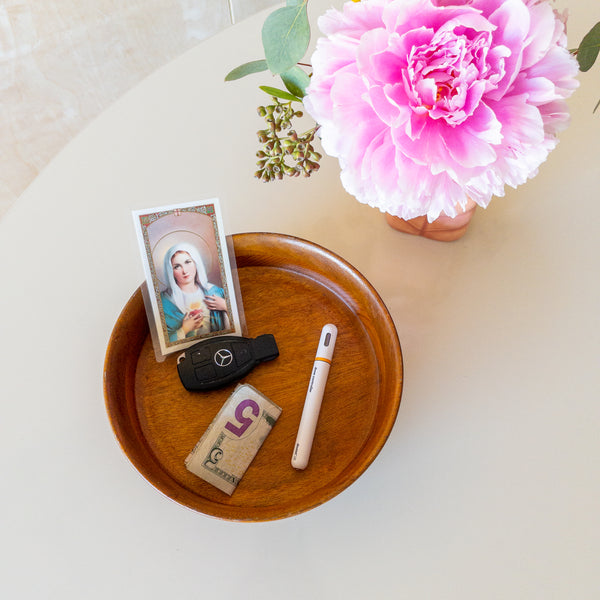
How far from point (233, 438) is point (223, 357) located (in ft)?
0.30

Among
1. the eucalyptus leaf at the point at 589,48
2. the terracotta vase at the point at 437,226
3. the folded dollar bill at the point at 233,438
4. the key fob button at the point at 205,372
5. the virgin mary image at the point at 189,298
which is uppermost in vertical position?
the eucalyptus leaf at the point at 589,48

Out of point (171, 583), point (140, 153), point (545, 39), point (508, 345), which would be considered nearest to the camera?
point (545, 39)

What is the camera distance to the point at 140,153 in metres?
0.79

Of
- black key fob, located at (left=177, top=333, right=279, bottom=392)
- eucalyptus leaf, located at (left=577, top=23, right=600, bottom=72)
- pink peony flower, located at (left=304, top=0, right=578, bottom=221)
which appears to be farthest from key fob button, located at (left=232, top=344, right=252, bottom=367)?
eucalyptus leaf, located at (left=577, top=23, right=600, bottom=72)

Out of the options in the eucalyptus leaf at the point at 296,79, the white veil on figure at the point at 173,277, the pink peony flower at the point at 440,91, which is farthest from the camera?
the white veil on figure at the point at 173,277

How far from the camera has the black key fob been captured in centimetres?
61

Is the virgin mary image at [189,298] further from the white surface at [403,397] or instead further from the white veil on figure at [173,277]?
the white surface at [403,397]

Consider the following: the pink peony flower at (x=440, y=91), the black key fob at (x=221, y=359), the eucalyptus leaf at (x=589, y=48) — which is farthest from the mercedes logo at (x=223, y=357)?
the eucalyptus leaf at (x=589, y=48)

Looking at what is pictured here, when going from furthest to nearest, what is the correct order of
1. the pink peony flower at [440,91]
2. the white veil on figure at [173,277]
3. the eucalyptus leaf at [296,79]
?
1. the white veil on figure at [173,277]
2. the eucalyptus leaf at [296,79]
3. the pink peony flower at [440,91]

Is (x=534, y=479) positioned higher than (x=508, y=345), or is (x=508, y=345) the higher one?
(x=508, y=345)

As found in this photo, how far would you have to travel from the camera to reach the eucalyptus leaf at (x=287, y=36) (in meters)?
0.48

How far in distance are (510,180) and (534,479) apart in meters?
0.36

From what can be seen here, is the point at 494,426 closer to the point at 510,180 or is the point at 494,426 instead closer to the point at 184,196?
the point at 510,180

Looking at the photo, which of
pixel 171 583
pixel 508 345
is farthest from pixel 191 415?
pixel 508 345
